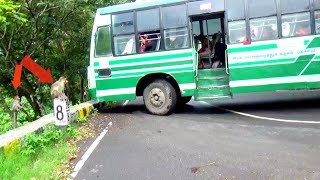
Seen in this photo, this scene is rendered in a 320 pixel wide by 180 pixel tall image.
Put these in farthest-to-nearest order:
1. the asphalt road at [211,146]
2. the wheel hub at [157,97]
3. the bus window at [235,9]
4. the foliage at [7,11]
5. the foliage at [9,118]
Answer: the foliage at [9,118]
the wheel hub at [157,97]
the foliage at [7,11]
the bus window at [235,9]
the asphalt road at [211,146]

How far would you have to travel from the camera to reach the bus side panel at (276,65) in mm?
9961

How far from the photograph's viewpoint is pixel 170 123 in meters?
9.85

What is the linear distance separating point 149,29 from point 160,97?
1810 mm

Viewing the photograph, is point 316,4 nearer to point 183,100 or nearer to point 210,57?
point 210,57

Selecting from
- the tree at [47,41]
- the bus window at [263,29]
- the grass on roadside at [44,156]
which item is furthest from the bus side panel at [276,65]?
the tree at [47,41]

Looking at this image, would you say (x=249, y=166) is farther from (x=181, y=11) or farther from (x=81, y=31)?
(x=81, y=31)

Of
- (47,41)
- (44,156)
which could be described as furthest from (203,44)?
(47,41)

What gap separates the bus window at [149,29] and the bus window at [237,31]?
1866mm

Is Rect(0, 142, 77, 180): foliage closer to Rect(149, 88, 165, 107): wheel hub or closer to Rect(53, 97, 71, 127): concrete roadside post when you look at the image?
Rect(53, 97, 71, 127): concrete roadside post

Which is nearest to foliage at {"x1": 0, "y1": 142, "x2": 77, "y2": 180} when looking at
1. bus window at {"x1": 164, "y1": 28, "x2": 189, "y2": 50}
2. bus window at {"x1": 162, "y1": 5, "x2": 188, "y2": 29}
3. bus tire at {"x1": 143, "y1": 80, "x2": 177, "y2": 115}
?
bus tire at {"x1": 143, "y1": 80, "x2": 177, "y2": 115}

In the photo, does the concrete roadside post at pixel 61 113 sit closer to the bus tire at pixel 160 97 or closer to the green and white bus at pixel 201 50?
the green and white bus at pixel 201 50

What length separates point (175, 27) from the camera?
10.8 meters

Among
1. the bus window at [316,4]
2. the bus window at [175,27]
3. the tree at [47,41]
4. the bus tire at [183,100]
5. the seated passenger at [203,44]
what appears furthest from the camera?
the tree at [47,41]

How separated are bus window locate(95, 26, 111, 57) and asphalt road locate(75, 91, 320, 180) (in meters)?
1.77
